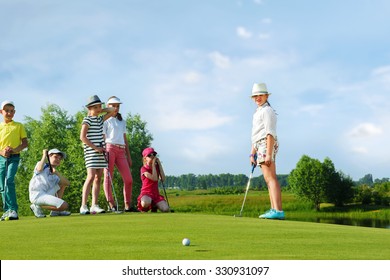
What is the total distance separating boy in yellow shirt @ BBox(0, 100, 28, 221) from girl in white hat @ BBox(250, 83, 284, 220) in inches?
220

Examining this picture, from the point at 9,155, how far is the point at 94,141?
196 centimetres

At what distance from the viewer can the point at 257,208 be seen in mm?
79625

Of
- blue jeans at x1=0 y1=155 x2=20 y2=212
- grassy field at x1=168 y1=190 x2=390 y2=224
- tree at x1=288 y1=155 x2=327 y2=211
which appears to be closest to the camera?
blue jeans at x1=0 y1=155 x2=20 y2=212

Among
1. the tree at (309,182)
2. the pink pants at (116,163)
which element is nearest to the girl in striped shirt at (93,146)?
the pink pants at (116,163)

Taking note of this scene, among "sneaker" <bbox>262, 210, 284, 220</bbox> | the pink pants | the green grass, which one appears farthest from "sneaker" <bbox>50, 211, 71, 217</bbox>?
"sneaker" <bbox>262, 210, 284, 220</bbox>

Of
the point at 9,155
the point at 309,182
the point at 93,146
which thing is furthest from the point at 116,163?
the point at 309,182

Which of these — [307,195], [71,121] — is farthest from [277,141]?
[307,195]

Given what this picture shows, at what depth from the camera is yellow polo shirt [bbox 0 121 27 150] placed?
13148 millimetres

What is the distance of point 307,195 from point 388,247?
288 feet

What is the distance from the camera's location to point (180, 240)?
26.3 feet

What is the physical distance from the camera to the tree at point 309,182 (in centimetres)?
9331

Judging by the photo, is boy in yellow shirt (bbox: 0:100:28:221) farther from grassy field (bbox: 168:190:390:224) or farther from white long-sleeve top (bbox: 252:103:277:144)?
grassy field (bbox: 168:190:390:224)

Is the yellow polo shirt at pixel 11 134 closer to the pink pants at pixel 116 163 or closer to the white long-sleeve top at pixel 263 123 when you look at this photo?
the pink pants at pixel 116 163
